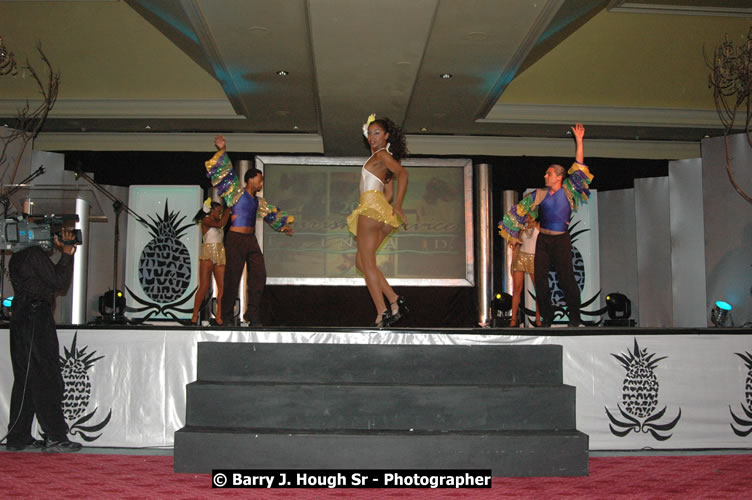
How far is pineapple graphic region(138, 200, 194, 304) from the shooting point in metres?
10.9

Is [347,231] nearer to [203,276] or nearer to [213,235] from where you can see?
[213,235]

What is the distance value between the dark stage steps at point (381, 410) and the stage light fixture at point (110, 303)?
4.72 meters

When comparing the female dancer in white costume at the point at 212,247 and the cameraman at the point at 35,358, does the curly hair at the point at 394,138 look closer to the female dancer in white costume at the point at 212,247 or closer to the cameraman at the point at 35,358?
the cameraman at the point at 35,358

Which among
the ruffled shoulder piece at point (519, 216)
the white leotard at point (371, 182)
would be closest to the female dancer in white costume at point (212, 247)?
the white leotard at point (371, 182)

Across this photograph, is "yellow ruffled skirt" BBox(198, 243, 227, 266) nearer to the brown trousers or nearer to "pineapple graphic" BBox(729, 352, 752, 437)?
the brown trousers

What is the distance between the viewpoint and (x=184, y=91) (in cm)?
997

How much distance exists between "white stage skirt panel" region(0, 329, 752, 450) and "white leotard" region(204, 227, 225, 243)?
352 cm

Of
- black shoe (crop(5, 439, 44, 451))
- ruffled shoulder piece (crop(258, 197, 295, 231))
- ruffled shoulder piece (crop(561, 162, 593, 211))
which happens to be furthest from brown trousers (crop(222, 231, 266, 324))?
ruffled shoulder piece (crop(561, 162, 593, 211))

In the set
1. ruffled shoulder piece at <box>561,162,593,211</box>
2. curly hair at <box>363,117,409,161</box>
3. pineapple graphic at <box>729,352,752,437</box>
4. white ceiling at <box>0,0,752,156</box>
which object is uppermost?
white ceiling at <box>0,0,752,156</box>

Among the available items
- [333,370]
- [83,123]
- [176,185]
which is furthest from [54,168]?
[333,370]

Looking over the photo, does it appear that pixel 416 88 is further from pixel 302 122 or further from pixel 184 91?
pixel 184 91

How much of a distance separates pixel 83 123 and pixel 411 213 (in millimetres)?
5314

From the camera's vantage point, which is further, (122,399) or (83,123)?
(83,123)
